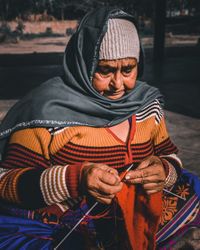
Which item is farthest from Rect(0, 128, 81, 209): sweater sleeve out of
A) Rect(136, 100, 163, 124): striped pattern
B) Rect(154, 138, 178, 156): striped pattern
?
Rect(154, 138, 178, 156): striped pattern

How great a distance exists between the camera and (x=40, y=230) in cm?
181

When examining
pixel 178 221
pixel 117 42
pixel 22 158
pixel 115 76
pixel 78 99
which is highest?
pixel 117 42

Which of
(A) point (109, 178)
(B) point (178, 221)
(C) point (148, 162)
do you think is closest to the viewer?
(A) point (109, 178)

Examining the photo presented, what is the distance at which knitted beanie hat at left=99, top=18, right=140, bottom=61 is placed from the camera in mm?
1758

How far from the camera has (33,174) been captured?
170cm

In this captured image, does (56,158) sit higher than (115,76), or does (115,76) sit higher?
→ (115,76)

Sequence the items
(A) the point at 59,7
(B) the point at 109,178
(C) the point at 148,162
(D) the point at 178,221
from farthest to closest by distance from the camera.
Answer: (A) the point at 59,7, (D) the point at 178,221, (C) the point at 148,162, (B) the point at 109,178

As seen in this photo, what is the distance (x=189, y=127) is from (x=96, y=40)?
15.1ft

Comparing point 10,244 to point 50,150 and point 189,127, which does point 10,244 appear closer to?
point 50,150

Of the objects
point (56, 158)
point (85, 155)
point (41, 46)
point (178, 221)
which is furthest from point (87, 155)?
point (41, 46)

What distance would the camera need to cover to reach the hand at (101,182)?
157 centimetres

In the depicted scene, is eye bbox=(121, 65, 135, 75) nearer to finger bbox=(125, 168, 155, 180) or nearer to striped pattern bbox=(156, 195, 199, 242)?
finger bbox=(125, 168, 155, 180)

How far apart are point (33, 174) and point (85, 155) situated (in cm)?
25

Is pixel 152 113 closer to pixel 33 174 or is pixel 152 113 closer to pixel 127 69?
pixel 127 69
